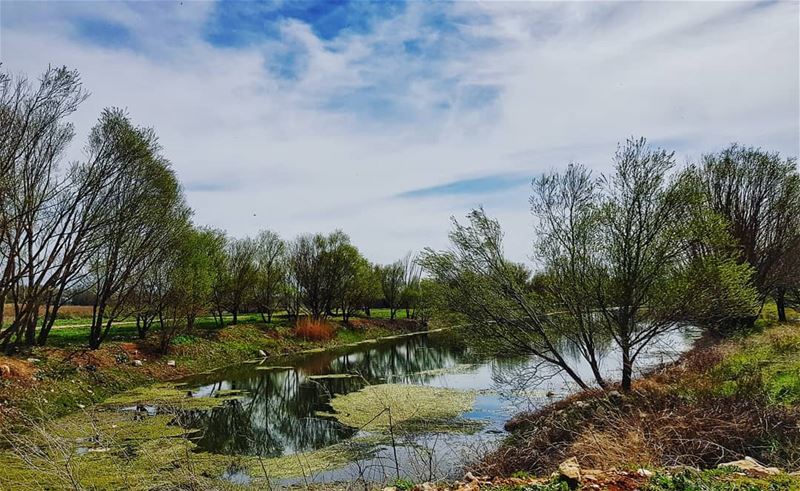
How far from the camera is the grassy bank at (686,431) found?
226 inches

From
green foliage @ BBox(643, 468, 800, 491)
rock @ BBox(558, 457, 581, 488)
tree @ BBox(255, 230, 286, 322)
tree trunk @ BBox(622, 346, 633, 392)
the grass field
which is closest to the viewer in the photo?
green foliage @ BBox(643, 468, 800, 491)

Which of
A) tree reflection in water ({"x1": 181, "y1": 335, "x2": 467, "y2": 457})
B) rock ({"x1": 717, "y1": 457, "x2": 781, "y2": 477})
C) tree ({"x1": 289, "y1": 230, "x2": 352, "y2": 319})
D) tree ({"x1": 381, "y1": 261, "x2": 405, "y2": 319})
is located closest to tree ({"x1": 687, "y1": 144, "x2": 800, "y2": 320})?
tree reflection in water ({"x1": 181, "y1": 335, "x2": 467, "y2": 457})

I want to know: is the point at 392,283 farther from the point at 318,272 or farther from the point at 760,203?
the point at 760,203

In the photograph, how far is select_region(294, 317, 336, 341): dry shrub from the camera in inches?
1383

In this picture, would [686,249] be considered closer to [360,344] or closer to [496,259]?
[496,259]

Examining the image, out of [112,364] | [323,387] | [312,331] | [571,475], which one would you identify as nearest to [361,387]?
[112,364]

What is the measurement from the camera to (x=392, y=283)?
2329 inches

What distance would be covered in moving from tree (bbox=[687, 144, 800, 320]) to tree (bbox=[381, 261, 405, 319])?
1527 inches

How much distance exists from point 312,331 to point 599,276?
25.3m

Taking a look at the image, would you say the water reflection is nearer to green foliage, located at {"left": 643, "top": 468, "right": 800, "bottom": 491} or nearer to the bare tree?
green foliage, located at {"left": 643, "top": 468, "right": 800, "bottom": 491}

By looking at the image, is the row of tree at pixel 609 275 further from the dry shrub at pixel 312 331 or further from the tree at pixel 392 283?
the tree at pixel 392 283

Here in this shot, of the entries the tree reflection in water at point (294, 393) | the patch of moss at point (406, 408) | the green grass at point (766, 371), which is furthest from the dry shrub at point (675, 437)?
the tree reflection in water at point (294, 393)

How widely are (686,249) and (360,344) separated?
2839 centimetres

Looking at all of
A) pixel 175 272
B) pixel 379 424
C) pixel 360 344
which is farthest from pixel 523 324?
pixel 360 344
